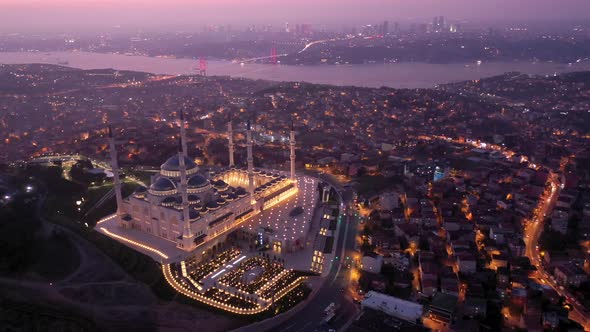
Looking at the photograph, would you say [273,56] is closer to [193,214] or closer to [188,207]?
[193,214]

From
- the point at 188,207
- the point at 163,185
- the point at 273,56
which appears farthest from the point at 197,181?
the point at 273,56

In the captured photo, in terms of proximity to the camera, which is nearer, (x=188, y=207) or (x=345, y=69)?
(x=188, y=207)

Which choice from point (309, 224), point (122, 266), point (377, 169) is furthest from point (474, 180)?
point (122, 266)

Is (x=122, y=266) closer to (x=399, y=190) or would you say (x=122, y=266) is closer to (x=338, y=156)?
(x=399, y=190)

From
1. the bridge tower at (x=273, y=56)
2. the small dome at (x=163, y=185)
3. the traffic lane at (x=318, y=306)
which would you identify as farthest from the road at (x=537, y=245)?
the bridge tower at (x=273, y=56)

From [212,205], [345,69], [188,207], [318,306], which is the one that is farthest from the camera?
[345,69]
